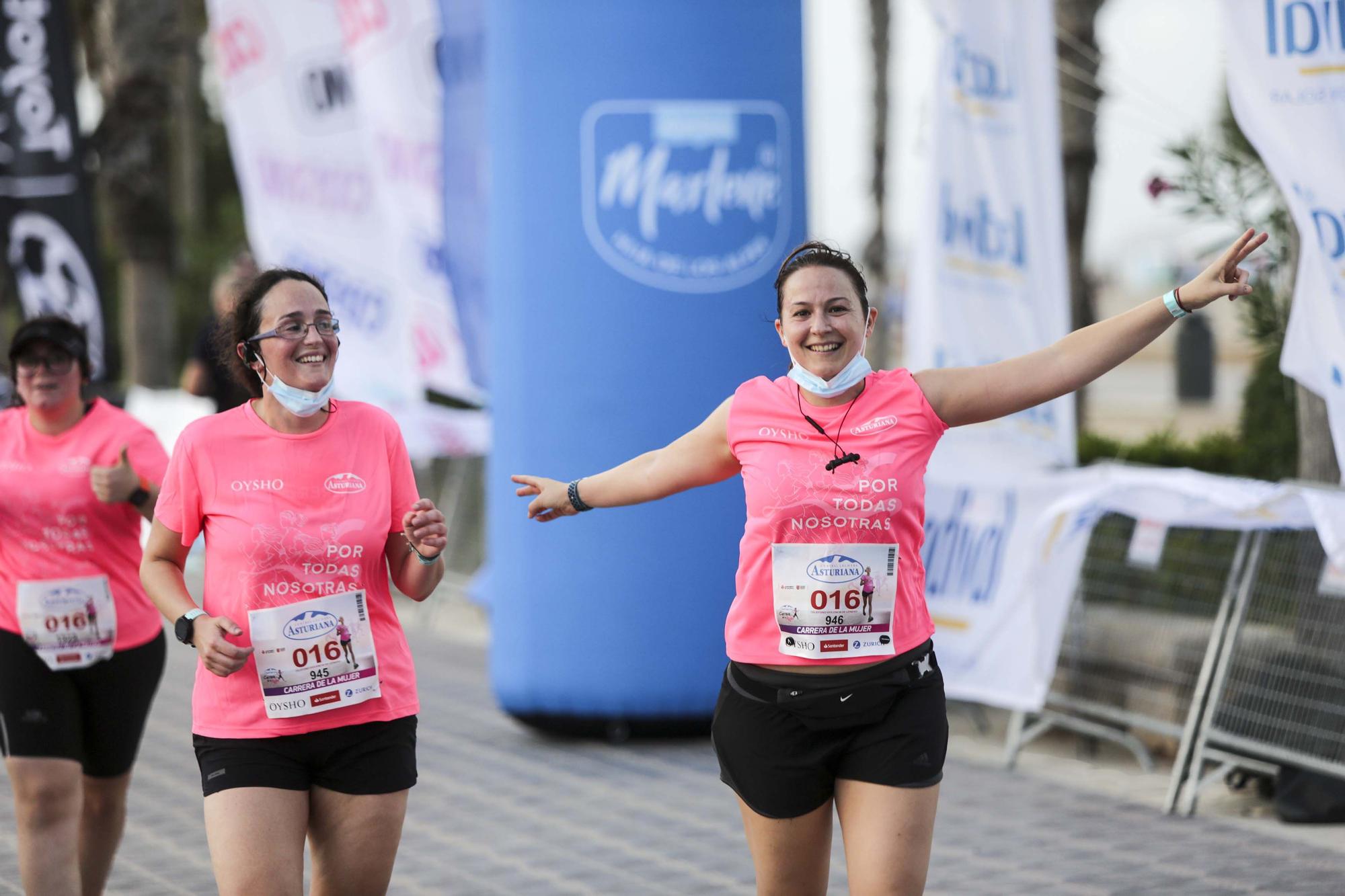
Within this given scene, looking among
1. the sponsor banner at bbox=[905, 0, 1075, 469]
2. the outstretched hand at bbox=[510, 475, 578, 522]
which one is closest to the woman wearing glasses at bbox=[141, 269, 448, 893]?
the outstretched hand at bbox=[510, 475, 578, 522]

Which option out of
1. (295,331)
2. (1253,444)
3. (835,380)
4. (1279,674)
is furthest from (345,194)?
(835,380)

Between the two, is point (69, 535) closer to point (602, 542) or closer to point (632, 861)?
point (632, 861)

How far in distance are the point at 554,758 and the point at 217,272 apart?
1925cm

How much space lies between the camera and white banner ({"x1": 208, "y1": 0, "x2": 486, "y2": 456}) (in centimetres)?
1043

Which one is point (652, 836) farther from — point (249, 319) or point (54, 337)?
point (249, 319)

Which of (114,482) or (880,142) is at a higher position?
(880,142)

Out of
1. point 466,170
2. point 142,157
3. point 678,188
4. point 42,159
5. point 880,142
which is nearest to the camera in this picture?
point 678,188

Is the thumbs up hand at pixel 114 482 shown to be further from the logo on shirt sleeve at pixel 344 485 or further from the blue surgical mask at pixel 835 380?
the blue surgical mask at pixel 835 380

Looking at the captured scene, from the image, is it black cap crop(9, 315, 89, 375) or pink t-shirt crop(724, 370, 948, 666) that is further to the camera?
black cap crop(9, 315, 89, 375)

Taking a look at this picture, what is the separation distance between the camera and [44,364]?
4.82 metres

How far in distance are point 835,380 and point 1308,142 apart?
2543 millimetres

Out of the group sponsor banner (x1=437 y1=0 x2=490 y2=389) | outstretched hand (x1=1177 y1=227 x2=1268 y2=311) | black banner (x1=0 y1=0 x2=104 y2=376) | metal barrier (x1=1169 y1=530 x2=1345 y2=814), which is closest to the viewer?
outstretched hand (x1=1177 y1=227 x2=1268 y2=311)

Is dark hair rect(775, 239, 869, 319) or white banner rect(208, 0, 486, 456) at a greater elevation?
white banner rect(208, 0, 486, 456)

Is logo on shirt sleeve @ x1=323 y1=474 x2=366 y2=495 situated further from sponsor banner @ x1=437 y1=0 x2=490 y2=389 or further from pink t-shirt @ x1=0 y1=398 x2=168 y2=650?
sponsor banner @ x1=437 y1=0 x2=490 y2=389
